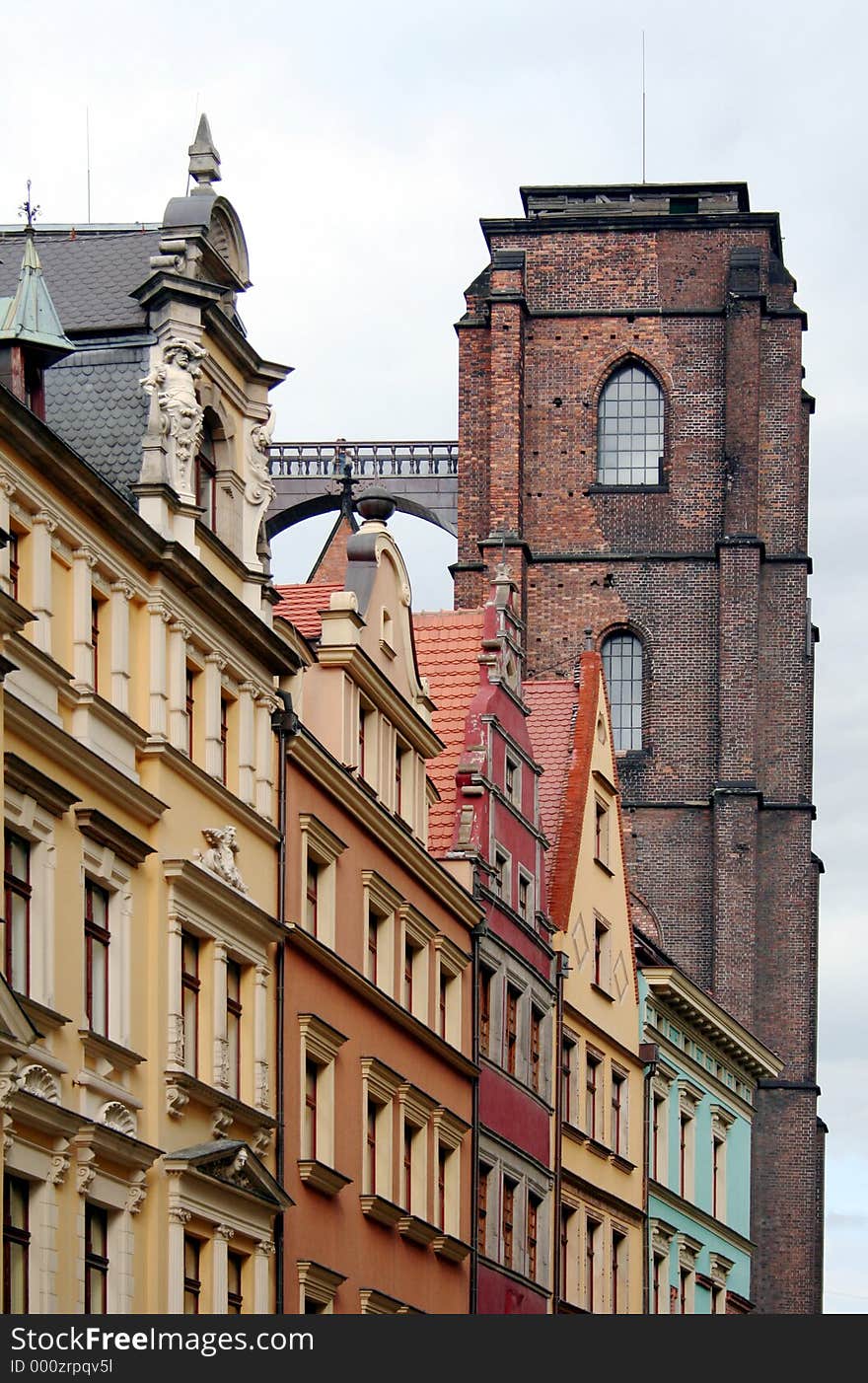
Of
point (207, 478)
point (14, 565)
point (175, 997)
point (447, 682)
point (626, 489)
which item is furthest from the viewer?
point (626, 489)

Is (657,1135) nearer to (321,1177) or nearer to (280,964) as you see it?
(321,1177)

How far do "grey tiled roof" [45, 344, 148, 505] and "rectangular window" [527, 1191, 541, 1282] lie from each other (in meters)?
Result: 15.9

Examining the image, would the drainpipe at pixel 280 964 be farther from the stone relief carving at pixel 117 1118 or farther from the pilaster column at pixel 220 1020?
the stone relief carving at pixel 117 1118

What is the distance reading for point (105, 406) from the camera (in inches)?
1310

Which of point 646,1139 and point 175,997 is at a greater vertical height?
point 646,1139

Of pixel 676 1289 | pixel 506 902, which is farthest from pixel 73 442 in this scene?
pixel 676 1289

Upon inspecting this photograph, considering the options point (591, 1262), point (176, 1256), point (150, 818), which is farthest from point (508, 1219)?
point (150, 818)

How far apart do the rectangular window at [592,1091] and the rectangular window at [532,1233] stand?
3.01 m

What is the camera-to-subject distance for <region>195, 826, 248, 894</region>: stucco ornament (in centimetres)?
3262

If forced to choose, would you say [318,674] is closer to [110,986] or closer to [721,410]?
[110,986]

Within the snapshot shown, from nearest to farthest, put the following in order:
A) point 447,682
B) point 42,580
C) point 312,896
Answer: point 42,580 → point 312,896 → point 447,682

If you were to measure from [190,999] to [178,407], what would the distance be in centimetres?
580

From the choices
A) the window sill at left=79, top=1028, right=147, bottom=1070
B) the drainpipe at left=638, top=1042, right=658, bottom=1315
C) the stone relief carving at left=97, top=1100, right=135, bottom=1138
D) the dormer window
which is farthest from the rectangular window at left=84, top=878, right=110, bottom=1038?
the drainpipe at left=638, top=1042, right=658, bottom=1315

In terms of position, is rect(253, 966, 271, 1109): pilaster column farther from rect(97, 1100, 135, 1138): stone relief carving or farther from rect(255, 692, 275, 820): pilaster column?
rect(97, 1100, 135, 1138): stone relief carving
